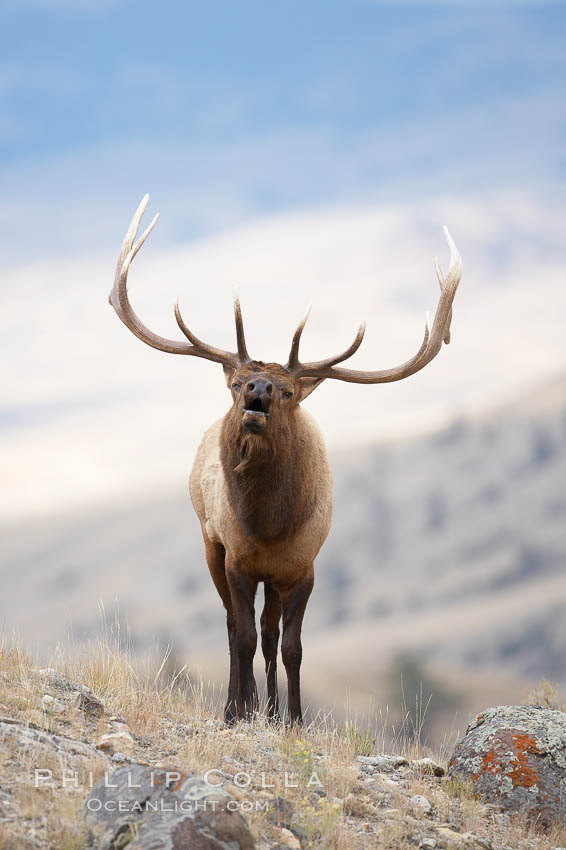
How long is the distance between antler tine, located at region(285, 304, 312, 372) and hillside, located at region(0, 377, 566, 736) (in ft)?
340

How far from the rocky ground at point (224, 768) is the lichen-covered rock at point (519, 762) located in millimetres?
125

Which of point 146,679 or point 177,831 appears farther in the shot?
point 146,679

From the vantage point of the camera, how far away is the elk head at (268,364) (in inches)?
353

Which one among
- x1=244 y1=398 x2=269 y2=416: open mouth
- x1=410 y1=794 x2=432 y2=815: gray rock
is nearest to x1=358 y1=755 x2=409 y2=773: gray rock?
x1=410 y1=794 x2=432 y2=815: gray rock

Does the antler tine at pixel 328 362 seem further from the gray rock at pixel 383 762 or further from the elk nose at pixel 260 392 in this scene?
the gray rock at pixel 383 762

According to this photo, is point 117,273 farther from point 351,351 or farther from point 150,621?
point 150,621

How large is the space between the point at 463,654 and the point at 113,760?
355 feet

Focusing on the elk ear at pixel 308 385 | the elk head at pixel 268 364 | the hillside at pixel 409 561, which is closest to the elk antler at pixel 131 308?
the elk head at pixel 268 364

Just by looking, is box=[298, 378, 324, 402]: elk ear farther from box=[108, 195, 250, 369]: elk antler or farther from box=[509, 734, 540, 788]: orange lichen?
box=[509, 734, 540, 788]: orange lichen

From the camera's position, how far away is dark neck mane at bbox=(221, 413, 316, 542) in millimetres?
9217

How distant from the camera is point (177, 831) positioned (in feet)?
18.4

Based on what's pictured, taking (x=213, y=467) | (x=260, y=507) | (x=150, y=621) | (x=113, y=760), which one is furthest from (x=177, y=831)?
(x=150, y=621)

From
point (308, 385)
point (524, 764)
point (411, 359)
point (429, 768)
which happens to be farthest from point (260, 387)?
point (524, 764)

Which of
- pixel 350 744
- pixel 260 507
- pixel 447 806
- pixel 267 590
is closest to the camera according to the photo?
pixel 447 806
